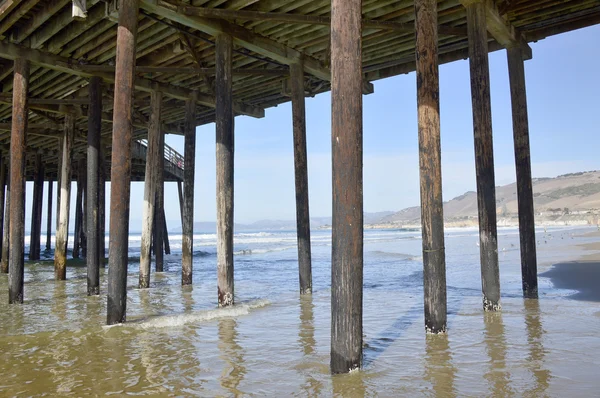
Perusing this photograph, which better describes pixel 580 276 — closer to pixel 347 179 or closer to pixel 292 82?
pixel 292 82

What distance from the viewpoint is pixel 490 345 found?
5027mm

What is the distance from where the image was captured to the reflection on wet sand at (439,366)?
3.75m

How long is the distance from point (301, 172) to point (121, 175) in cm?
385

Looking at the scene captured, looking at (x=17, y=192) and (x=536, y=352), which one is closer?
(x=536, y=352)

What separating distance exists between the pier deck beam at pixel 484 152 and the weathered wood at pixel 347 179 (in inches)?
135

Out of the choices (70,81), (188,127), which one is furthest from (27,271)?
(188,127)

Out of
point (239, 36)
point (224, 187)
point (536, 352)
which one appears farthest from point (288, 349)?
point (239, 36)

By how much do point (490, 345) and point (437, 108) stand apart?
269cm

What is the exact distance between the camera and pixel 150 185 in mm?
10953

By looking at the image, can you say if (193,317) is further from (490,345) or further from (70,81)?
(70,81)

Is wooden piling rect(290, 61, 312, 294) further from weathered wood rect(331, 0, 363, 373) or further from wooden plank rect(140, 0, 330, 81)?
weathered wood rect(331, 0, 363, 373)

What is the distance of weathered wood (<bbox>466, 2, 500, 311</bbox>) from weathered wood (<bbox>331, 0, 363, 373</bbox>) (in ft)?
11.2

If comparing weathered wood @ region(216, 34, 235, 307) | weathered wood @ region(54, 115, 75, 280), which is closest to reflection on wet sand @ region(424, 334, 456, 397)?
weathered wood @ region(216, 34, 235, 307)

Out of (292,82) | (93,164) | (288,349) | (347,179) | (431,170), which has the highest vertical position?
(292,82)
